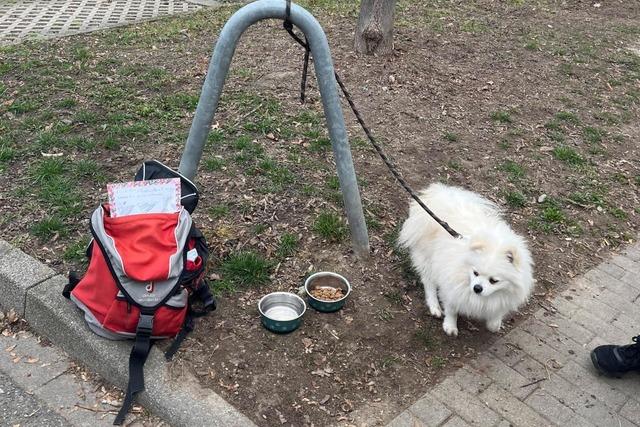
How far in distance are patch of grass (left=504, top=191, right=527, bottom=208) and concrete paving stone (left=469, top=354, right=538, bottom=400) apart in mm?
1724

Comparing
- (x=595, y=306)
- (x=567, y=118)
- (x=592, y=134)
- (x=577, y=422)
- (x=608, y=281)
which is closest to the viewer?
(x=577, y=422)

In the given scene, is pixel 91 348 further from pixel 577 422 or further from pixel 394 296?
pixel 577 422

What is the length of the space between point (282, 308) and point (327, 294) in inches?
11.1

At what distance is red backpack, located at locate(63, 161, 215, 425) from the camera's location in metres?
2.74

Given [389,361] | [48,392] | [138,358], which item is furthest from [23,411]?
[389,361]

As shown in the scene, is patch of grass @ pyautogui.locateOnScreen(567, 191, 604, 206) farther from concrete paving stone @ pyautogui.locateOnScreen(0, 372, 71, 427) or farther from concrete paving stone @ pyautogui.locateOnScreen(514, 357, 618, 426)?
concrete paving stone @ pyautogui.locateOnScreen(0, 372, 71, 427)

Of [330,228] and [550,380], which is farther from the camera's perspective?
[330,228]

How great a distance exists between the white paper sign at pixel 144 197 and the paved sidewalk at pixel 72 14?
5.33 m

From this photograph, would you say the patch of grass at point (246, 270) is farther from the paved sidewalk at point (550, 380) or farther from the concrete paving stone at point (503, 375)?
the concrete paving stone at point (503, 375)

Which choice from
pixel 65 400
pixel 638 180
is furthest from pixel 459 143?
pixel 65 400

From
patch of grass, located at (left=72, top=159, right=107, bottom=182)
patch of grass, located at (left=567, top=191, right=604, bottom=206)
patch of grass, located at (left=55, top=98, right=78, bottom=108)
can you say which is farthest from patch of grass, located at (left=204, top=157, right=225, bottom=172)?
patch of grass, located at (left=567, top=191, right=604, bottom=206)

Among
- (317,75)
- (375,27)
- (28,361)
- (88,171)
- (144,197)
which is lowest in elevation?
(28,361)

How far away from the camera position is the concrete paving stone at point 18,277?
10.6 feet

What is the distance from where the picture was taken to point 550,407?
2.89 meters
